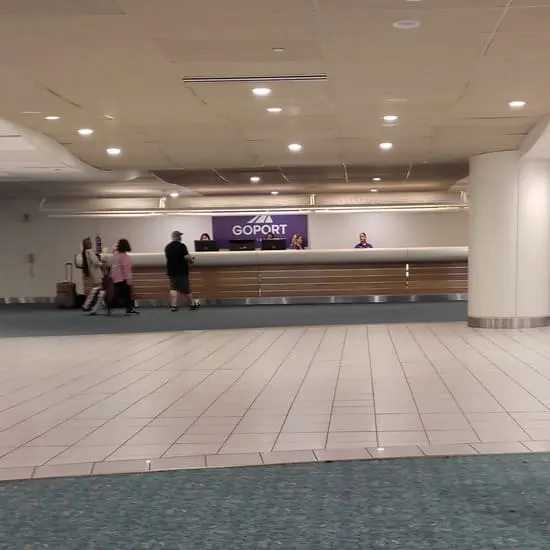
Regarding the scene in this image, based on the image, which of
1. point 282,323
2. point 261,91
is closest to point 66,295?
point 282,323

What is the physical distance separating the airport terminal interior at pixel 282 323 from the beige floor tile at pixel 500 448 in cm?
3

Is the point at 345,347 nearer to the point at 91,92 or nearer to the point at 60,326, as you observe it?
the point at 91,92

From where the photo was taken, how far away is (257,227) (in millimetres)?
20844

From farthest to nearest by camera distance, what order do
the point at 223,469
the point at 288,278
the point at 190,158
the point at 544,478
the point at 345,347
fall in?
the point at 288,278 → the point at 190,158 → the point at 345,347 → the point at 223,469 → the point at 544,478

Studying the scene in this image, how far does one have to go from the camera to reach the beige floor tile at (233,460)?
4512mm

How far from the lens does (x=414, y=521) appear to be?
3416 millimetres

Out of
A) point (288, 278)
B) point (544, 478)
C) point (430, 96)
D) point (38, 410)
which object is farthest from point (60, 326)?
point (544, 478)

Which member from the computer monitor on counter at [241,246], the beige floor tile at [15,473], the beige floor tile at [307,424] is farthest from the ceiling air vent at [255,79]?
the computer monitor on counter at [241,246]

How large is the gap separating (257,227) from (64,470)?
16.6m

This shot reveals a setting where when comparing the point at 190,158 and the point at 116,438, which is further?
the point at 190,158

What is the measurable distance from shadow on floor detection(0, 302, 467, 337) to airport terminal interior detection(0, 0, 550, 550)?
6.1 inches

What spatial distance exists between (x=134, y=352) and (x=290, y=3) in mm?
6204

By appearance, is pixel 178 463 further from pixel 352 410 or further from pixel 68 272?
pixel 68 272

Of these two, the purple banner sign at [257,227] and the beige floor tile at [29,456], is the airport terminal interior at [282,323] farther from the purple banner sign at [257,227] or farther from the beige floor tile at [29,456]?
the purple banner sign at [257,227]
